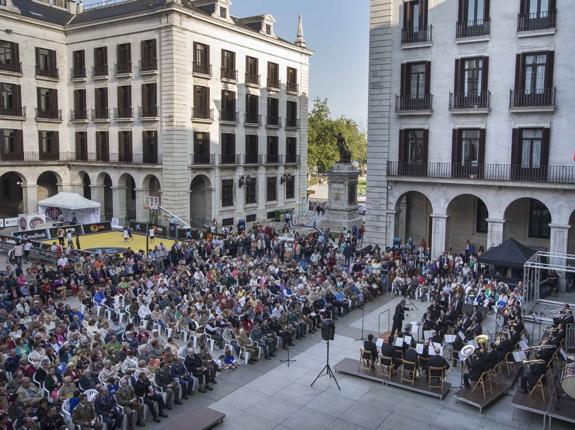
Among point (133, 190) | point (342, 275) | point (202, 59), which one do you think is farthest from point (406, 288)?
point (133, 190)

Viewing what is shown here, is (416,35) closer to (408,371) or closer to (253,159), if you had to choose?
(408,371)

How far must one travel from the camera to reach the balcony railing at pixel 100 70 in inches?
1797

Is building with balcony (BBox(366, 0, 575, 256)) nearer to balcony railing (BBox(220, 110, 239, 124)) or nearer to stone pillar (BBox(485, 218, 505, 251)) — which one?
stone pillar (BBox(485, 218, 505, 251))

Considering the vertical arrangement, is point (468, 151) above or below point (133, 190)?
above

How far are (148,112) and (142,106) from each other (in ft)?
2.69

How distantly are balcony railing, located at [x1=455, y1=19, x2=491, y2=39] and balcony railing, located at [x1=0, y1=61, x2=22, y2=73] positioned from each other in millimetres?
A: 34094

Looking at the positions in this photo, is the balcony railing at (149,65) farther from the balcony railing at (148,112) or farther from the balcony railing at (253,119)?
the balcony railing at (253,119)

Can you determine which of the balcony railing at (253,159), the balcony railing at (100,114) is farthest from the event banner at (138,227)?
the balcony railing at (253,159)

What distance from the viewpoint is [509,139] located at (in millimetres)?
28906

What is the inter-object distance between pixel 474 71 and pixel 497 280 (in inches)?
448

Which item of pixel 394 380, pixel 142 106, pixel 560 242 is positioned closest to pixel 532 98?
pixel 560 242

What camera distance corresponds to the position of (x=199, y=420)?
44.0ft

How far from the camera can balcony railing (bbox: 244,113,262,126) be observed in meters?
49.2

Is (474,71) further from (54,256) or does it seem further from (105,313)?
(54,256)
